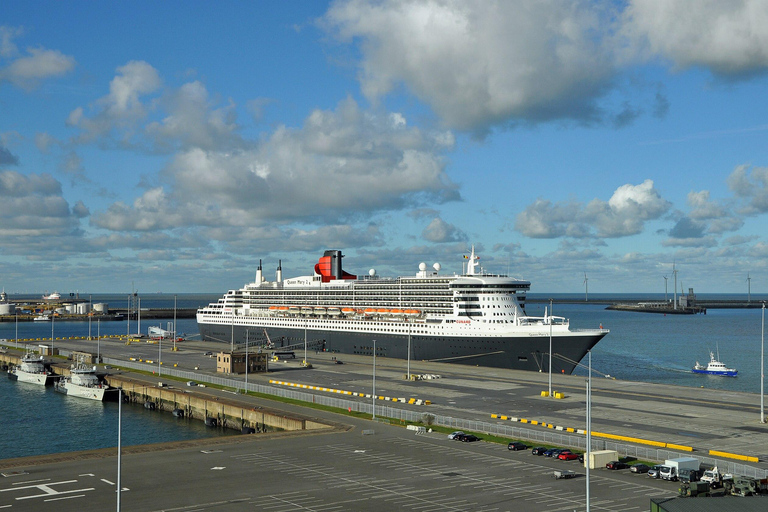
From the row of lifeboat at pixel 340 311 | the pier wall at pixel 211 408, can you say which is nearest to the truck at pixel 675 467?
the pier wall at pixel 211 408

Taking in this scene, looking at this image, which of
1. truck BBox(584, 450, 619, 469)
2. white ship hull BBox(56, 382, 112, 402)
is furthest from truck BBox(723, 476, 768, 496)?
white ship hull BBox(56, 382, 112, 402)

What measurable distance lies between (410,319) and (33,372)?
5297 cm

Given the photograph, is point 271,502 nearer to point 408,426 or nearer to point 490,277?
point 408,426

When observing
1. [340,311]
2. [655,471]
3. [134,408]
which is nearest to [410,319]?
[340,311]

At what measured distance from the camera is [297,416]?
55219 mm

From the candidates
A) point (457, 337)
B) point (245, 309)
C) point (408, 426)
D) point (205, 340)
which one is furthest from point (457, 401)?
point (205, 340)

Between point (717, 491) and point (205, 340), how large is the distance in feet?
436

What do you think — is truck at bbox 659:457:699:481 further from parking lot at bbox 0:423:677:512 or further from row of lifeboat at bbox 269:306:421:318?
row of lifeboat at bbox 269:306:421:318

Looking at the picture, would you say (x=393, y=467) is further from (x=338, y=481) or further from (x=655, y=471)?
(x=655, y=471)

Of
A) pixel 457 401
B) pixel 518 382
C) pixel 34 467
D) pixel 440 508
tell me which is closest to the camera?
pixel 440 508

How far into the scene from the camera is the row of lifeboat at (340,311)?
348ft

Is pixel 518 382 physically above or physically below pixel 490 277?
below

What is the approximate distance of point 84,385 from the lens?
8075cm

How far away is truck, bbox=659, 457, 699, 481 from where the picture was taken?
1415 inches
